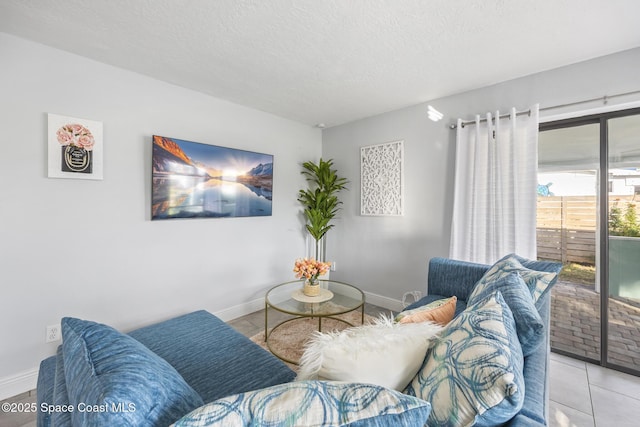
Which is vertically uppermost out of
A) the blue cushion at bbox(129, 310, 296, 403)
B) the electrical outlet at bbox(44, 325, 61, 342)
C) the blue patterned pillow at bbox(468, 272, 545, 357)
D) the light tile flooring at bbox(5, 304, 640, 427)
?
the blue patterned pillow at bbox(468, 272, 545, 357)

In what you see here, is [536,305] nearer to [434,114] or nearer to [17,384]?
[434,114]

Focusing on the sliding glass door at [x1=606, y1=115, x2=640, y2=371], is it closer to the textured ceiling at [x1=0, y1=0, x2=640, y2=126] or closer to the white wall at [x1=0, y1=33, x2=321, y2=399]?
the textured ceiling at [x1=0, y1=0, x2=640, y2=126]

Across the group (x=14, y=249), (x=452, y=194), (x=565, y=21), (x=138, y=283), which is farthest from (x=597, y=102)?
(x=14, y=249)

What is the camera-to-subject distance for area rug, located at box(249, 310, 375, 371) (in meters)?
2.30

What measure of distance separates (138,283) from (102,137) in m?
1.25

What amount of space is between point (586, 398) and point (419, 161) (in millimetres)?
2282

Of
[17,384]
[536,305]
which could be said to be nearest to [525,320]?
[536,305]

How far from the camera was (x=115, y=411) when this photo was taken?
21.7 inches

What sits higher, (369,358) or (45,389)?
(369,358)

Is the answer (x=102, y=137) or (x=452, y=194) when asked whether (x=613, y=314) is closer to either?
(x=452, y=194)

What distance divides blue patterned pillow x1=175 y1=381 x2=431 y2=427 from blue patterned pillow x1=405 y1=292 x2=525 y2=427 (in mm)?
169

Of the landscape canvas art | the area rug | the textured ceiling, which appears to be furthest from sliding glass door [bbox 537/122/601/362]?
the landscape canvas art

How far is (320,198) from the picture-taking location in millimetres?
3572

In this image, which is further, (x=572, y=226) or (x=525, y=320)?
(x=572, y=226)
